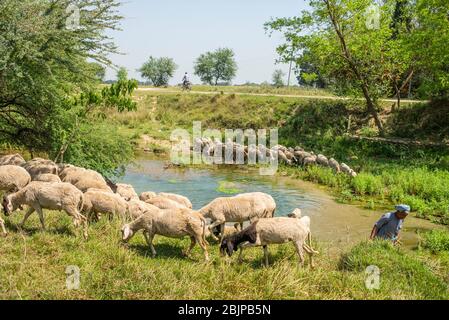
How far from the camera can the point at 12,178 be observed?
40.4ft

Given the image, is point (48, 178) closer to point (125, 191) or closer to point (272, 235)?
point (125, 191)

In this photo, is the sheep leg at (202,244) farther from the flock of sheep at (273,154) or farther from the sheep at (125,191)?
the flock of sheep at (273,154)

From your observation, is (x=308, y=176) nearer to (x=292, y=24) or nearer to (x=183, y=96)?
(x=292, y=24)

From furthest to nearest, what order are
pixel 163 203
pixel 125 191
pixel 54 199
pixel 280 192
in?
pixel 280 192 < pixel 125 191 < pixel 163 203 < pixel 54 199

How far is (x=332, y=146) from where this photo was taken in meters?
26.7

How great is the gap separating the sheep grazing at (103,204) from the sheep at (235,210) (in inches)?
76.5

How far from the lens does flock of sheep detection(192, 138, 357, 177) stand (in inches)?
892

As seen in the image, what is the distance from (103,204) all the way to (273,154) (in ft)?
49.7

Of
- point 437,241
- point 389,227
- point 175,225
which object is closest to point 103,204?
point 175,225

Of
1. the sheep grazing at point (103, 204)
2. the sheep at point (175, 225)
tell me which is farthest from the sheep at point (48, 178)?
the sheep at point (175, 225)

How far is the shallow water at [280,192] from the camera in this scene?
13961 millimetres

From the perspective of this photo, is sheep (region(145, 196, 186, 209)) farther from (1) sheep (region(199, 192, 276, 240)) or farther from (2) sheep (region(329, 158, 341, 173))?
(2) sheep (region(329, 158, 341, 173))
